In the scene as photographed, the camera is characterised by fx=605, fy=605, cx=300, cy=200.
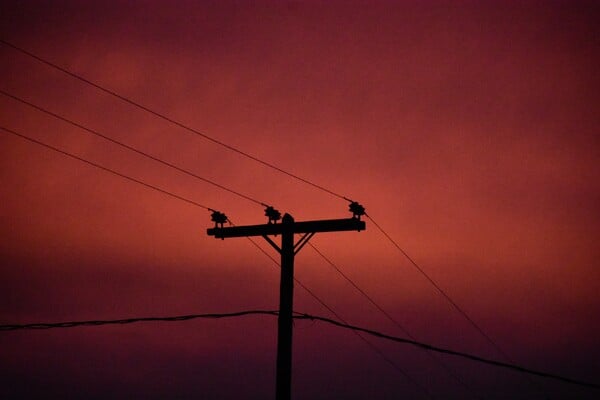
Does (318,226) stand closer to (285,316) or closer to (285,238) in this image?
(285,238)

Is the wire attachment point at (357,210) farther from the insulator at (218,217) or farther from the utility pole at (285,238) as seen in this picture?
the insulator at (218,217)

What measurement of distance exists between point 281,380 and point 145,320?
159 inches

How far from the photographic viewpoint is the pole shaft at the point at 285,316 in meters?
11.3

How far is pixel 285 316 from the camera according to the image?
11.7m

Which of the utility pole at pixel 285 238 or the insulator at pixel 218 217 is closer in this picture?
the utility pole at pixel 285 238

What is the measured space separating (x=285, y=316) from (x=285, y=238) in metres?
1.64

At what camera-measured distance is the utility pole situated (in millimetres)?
Result: 11383

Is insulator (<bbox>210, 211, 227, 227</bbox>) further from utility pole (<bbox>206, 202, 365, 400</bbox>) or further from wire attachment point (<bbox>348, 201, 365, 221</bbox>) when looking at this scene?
wire attachment point (<bbox>348, 201, 365, 221</bbox>)

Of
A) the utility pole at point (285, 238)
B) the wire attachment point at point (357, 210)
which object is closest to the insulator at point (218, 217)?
the utility pole at point (285, 238)

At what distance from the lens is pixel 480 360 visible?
12328 mm

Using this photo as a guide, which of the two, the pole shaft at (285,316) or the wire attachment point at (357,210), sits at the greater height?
the wire attachment point at (357,210)

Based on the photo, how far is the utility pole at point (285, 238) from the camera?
11383 mm

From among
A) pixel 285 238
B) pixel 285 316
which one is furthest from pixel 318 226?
pixel 285 316

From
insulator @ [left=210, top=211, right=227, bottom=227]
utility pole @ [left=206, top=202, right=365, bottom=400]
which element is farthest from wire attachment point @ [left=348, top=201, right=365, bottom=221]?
insulator @ [left=210, top=211, right=227, bottom=227]
